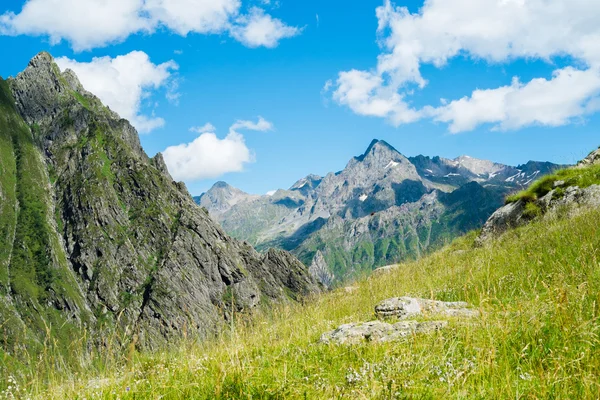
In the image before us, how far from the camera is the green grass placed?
1758 cm

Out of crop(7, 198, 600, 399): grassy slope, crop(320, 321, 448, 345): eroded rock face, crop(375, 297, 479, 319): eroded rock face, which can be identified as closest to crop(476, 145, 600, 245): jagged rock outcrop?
crop(7, 198, 600, 399): grassy slope

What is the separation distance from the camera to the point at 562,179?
1908cm

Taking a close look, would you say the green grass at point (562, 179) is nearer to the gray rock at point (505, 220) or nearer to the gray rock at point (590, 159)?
the gray rock at point (505, 220)

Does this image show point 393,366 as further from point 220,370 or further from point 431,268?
point 431,268

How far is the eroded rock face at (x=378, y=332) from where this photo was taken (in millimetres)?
6020

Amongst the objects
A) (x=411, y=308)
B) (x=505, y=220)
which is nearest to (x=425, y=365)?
(x=411, y=308)

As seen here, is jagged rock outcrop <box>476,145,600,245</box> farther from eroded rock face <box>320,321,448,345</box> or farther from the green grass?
eroded rock face <box>320,321,448,345</box>

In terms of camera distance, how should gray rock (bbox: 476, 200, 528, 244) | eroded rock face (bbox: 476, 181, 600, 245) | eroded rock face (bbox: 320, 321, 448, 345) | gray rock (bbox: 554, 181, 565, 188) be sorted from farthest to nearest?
gray rock (bbox: 476, 200, 528, 244) → gray rock (bbox: 554, 181, 565, 188) → eroded rock face (bbox: 476, 181, 600, 245) → eroded rock face (bbox: 320, 321, 448, 345)

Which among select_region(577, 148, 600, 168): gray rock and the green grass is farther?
select_region(577, 148, 600, 168): gray rock

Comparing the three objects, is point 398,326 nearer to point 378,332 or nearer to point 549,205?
point 378,332

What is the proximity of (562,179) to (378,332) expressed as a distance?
1738cm

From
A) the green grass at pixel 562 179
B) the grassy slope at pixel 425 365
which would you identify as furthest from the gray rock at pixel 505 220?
the grassy slope at pixel 425 365

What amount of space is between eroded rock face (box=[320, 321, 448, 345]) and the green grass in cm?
1503

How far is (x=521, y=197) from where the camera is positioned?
20.7 metres
